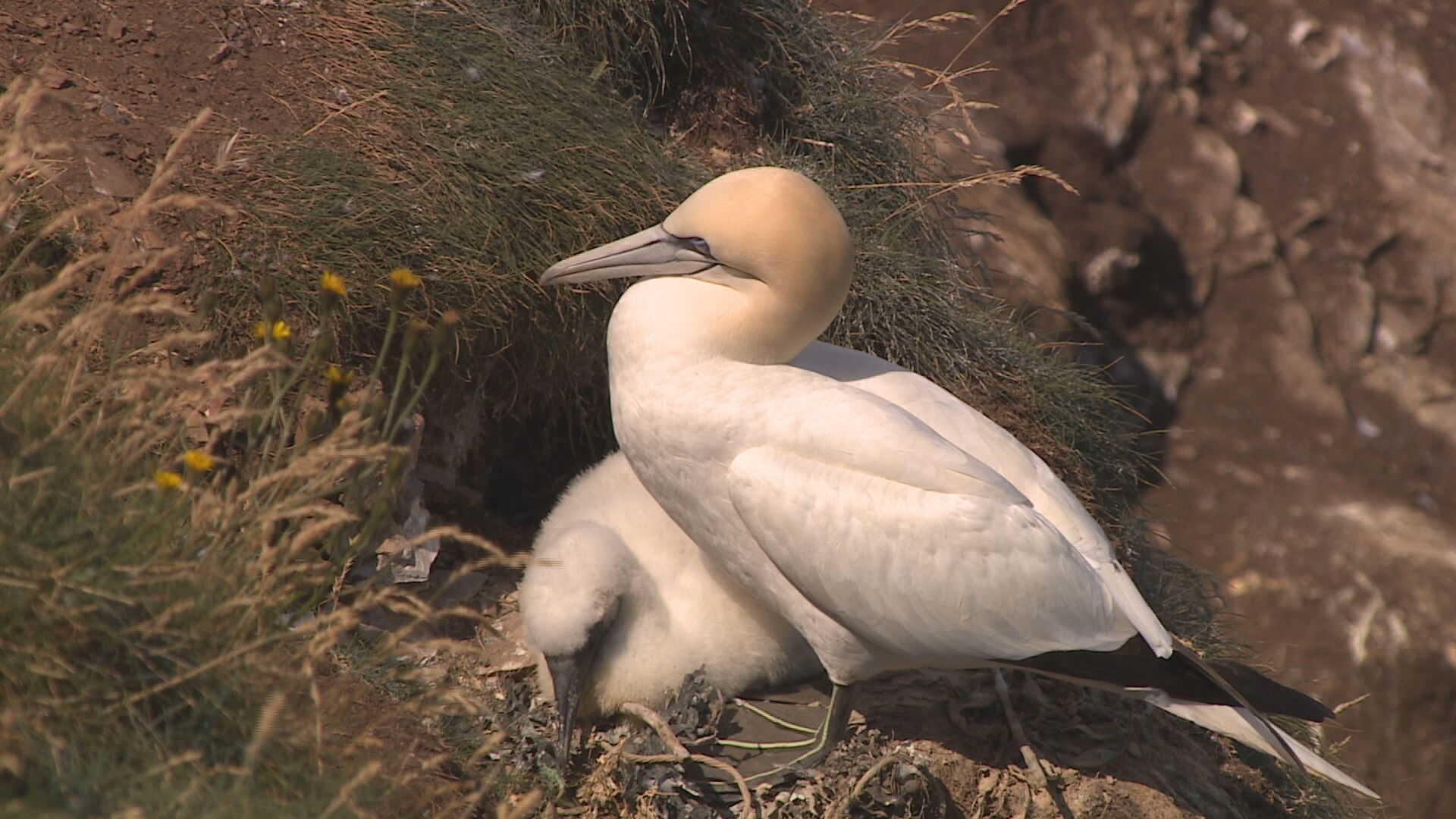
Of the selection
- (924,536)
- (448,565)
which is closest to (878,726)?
(924,536)

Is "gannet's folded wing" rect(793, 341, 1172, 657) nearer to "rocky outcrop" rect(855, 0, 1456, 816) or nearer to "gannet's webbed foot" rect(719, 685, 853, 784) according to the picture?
"gannet's webbed foot" rect(719, 685, 853, 784)

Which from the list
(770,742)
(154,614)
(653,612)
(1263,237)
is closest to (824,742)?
(770,742)

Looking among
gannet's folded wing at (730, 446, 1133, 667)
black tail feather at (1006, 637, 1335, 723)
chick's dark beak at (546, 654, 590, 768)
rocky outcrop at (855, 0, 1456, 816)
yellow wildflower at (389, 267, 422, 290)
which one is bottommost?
rocky outcrop at (855, 0, 1456, 816)

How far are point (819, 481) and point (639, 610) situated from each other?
75 cm

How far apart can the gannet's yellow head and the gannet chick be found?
0.68 m

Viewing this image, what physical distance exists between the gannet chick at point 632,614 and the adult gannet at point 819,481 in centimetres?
30

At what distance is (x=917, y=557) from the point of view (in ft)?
9.80

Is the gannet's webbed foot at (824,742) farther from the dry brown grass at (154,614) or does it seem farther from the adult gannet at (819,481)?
the dry brown grass at (154,614)

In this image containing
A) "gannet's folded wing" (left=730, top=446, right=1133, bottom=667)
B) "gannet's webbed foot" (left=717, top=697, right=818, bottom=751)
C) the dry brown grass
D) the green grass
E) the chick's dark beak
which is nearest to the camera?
the dry brown grass

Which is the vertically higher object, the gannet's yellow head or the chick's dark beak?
the gannet's yellow head

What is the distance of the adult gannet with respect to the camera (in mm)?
2986

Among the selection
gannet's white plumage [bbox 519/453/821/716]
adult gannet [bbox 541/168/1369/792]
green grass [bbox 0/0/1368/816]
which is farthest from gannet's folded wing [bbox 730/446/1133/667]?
green grass [bbox 0/0/1368/816]

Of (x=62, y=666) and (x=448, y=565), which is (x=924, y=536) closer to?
(x=448, y=565)

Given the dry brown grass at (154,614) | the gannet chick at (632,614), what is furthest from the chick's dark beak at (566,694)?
the dry brown grass at (154,614)
